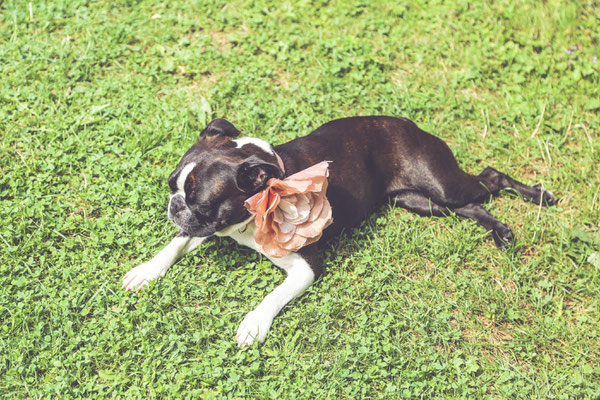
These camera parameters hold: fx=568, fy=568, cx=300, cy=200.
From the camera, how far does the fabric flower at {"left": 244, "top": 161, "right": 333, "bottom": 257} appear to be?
11.5 feet

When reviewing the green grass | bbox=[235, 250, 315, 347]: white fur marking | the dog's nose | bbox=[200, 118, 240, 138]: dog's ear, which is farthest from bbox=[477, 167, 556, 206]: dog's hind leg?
the dog's nose

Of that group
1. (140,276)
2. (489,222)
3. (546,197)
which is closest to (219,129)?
(140,276)

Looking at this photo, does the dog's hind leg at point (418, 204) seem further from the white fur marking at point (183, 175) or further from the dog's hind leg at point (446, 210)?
the white fur marking at point (183, 175)

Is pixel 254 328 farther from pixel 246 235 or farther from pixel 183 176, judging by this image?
pixel 183 176

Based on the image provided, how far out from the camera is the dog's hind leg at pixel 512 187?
496 centimetres

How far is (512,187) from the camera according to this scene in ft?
16.4

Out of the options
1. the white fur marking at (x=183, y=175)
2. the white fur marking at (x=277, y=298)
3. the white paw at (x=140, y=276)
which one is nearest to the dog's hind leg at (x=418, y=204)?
the white fur marking at (x=277, y=298)

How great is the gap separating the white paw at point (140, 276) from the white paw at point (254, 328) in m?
0.75

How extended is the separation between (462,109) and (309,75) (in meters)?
1.56

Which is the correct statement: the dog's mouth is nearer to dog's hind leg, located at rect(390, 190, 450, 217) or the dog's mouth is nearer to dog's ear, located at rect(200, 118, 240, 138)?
dog's ear, located at rect(200, 118, 240, 138)

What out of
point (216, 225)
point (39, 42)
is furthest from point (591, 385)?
point (39, 42)

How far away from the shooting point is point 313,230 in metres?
3.68

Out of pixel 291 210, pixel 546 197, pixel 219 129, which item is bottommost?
pixel 546 197

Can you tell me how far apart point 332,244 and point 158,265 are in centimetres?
135
